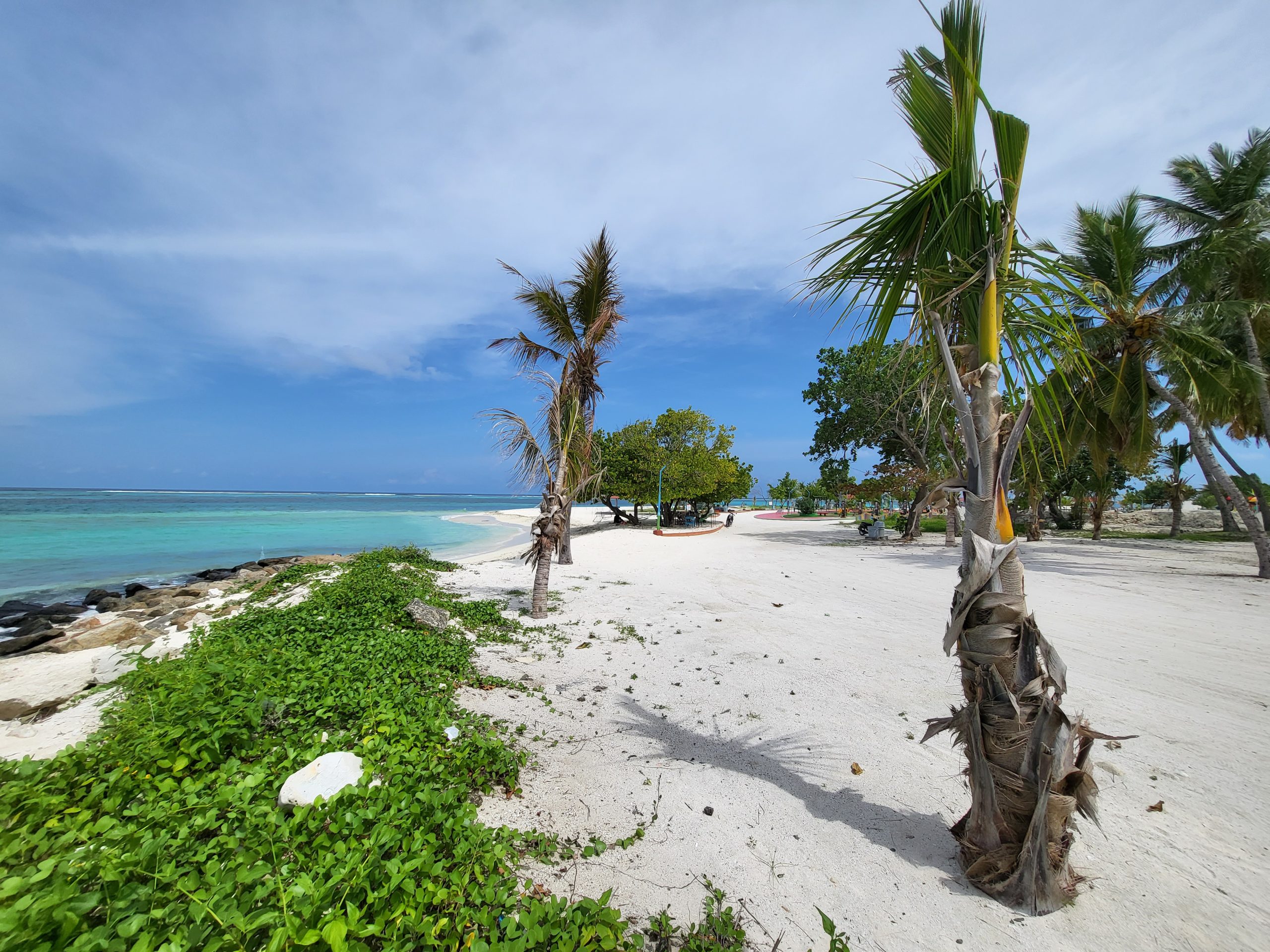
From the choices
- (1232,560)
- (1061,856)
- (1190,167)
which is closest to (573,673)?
(1061,856)

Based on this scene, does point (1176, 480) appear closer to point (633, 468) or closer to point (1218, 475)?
point (1218, 475)

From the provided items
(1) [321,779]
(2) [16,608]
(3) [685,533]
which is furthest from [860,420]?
(2) [16,608]

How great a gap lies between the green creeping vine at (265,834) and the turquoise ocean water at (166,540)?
50.0 feet

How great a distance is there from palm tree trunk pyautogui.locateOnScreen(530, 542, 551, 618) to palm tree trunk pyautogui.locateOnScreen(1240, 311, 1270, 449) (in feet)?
56.2

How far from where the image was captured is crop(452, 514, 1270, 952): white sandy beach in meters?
2.51

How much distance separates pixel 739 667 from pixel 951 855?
313 cm

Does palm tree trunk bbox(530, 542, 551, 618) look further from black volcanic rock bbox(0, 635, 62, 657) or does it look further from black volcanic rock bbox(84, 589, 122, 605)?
black volcanic rock bbox(84, 589, 122, 605)

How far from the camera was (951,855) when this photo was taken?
2.87 metres

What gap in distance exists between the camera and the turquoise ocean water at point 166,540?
53.8ft

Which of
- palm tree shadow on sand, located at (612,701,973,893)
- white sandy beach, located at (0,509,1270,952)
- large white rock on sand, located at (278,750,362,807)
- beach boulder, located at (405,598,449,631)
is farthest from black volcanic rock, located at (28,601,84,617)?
palm tree shadow on sand, located at (612,701,973,893)

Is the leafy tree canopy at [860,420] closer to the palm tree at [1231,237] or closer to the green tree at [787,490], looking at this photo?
the palm tree at [1231,237]

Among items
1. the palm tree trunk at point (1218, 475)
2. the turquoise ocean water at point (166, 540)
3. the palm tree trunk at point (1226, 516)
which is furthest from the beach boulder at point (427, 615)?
the palm tree trunk at point (1226, 516)

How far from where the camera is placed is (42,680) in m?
5.83

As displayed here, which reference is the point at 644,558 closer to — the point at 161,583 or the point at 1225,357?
the point at 161,583
